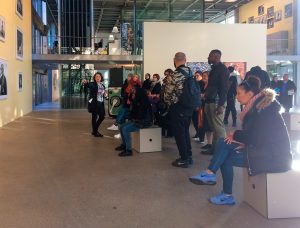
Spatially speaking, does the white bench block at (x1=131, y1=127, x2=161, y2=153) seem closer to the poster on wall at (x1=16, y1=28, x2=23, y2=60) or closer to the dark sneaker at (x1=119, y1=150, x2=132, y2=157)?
the dark sneaker at (x1=119, y1=150, x2=132, y2=157)

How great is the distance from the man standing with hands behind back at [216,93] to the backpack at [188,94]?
2.19ft

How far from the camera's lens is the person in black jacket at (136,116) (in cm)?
717

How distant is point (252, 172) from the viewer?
3850 millimetres

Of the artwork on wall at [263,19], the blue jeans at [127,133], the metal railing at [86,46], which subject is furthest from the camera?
the artwork on wall at [263,19]

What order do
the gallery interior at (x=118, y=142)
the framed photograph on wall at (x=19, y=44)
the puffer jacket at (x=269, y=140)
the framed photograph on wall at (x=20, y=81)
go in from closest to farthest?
the puffer jacket at (x=269, y=140), the gallery interior at (x=118, y=142), the framed photograph on wall at (x=19, y=44), the framed photograph on wall at (x=20, y=81)

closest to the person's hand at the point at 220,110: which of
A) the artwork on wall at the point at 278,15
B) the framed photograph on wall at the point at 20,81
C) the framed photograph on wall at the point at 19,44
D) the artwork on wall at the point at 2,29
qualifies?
the artwork on wall at the point at 2,29

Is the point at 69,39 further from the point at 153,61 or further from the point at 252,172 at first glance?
the point at 252,172

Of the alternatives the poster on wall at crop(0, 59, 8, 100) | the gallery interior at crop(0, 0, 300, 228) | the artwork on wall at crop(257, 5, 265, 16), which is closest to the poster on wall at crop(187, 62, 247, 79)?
the gallery interior at crop(0, 0, 300, 228)

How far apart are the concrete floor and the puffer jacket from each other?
525mm

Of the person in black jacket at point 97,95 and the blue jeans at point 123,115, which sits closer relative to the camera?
the blue jeans at point 123,115

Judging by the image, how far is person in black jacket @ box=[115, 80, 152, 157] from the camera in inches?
282

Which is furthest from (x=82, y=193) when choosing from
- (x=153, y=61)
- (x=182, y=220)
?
(x=153, y=61)

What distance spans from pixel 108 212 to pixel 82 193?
804mm

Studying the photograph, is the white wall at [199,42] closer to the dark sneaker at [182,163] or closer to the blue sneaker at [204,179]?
the dark sneaker at [182,163]
